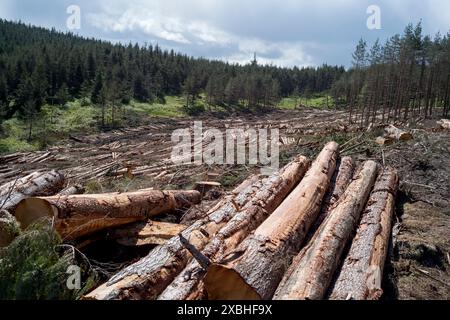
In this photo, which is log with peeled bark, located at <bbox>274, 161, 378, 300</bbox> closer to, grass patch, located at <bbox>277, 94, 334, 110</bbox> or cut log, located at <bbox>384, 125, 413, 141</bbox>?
cut log, located at <bbox>384, 125, 413, 141</bbox>

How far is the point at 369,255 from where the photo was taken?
5871 millimetres

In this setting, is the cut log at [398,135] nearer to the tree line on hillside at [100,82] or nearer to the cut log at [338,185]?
the cut log at [338,185]

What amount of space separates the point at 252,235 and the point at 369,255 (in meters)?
1.87

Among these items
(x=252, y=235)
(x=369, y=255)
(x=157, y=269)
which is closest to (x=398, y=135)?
(x=369, y=255)

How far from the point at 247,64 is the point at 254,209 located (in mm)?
119187

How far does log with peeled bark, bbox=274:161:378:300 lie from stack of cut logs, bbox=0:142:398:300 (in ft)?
0.06

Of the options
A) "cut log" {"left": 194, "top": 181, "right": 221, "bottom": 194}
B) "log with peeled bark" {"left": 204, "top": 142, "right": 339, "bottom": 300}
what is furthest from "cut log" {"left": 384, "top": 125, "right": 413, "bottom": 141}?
"log with peeled bark" {"left": 204, "top": 142, "right": 339, "bottom": 300}

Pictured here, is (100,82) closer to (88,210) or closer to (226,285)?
(88,210)

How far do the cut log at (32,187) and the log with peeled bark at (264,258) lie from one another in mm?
4409

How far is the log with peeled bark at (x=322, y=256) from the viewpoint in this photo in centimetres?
477

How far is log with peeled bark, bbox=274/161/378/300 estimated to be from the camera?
15.7ft

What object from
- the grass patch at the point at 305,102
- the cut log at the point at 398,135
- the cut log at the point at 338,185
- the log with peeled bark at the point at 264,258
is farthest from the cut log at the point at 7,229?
the grass patch at the point at 305,102
